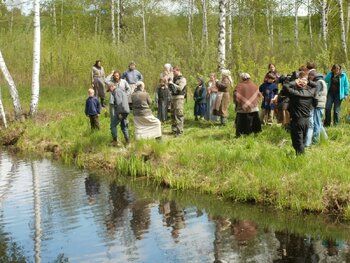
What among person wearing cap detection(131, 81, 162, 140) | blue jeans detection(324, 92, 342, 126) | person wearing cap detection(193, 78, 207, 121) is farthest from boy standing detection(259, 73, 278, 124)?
person wearing cap detection(131, 81, 162, 140)

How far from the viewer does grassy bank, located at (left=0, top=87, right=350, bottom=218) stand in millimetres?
9907

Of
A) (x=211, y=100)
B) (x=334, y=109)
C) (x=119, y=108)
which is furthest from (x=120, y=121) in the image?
(x=334, y=109)

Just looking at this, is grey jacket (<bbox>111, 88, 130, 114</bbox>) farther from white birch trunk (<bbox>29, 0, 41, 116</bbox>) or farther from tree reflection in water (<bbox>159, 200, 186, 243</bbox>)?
white birch trunk (<bbox>29, 0, 41, 116</bbox>)

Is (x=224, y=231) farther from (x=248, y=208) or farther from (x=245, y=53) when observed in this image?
(x=245, y=53)

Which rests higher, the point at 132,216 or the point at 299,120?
the point at 299,120

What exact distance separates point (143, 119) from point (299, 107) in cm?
486

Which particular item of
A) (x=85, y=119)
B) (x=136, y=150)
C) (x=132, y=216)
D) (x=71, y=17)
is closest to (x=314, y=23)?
(x=71, y=17)

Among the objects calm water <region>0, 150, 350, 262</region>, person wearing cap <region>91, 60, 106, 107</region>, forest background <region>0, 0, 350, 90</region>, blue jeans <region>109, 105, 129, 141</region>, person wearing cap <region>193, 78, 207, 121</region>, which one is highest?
forest background <region>0, 0, 350, 90</region>

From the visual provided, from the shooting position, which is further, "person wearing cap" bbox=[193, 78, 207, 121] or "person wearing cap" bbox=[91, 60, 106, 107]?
"person wearing cap" bbox=[91, 60, 106, 107]

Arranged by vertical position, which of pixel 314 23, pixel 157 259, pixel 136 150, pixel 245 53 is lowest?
pixel 157 259

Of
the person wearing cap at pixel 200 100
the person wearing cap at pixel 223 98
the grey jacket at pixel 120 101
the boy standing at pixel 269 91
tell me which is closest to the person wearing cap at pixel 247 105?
the boy standing at pixel 269 91

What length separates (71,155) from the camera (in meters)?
15.9

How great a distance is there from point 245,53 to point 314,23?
24.0 metres

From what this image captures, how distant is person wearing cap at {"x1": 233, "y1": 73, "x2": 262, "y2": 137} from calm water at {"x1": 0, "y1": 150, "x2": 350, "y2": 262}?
10.4 feet
